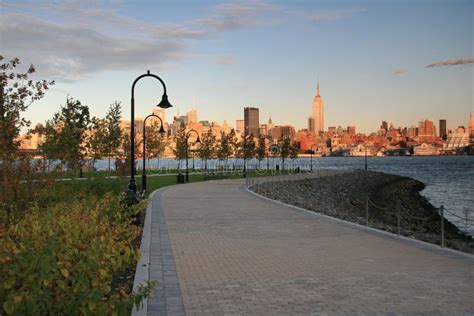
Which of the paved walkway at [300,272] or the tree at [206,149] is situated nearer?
→ the paved walkway at [300,272]

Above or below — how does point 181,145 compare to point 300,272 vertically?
above

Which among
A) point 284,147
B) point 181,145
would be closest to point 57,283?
point 181,145

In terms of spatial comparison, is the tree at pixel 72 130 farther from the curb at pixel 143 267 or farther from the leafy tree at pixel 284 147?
the leafy tree at pixel 284 147

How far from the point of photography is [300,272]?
9.13 metres

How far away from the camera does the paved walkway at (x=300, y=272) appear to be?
703 cm

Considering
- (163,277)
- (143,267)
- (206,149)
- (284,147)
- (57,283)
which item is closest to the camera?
(57,283)

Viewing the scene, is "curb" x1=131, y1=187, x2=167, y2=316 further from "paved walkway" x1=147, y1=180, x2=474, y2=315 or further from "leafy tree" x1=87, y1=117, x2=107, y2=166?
"leafy tree" x1=87, y1=117, x2=107, y2=166

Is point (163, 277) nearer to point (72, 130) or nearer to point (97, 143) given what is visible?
point (72, 130)

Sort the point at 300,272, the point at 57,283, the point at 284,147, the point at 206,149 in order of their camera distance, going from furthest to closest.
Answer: the point at 284,147
the point at 206,149
the point at 300,272
the point at 57,283

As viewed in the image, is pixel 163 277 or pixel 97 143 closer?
pixel 163 277

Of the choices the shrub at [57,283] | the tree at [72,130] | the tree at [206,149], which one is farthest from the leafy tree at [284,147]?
the shrub at [57,283]

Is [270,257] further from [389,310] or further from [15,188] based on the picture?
[15,188]

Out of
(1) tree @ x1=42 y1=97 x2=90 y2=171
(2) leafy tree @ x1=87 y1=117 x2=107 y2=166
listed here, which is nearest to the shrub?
(1) tree @ x1=42 y1=97 x2=90 y2=171

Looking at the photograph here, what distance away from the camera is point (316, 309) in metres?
6.84
